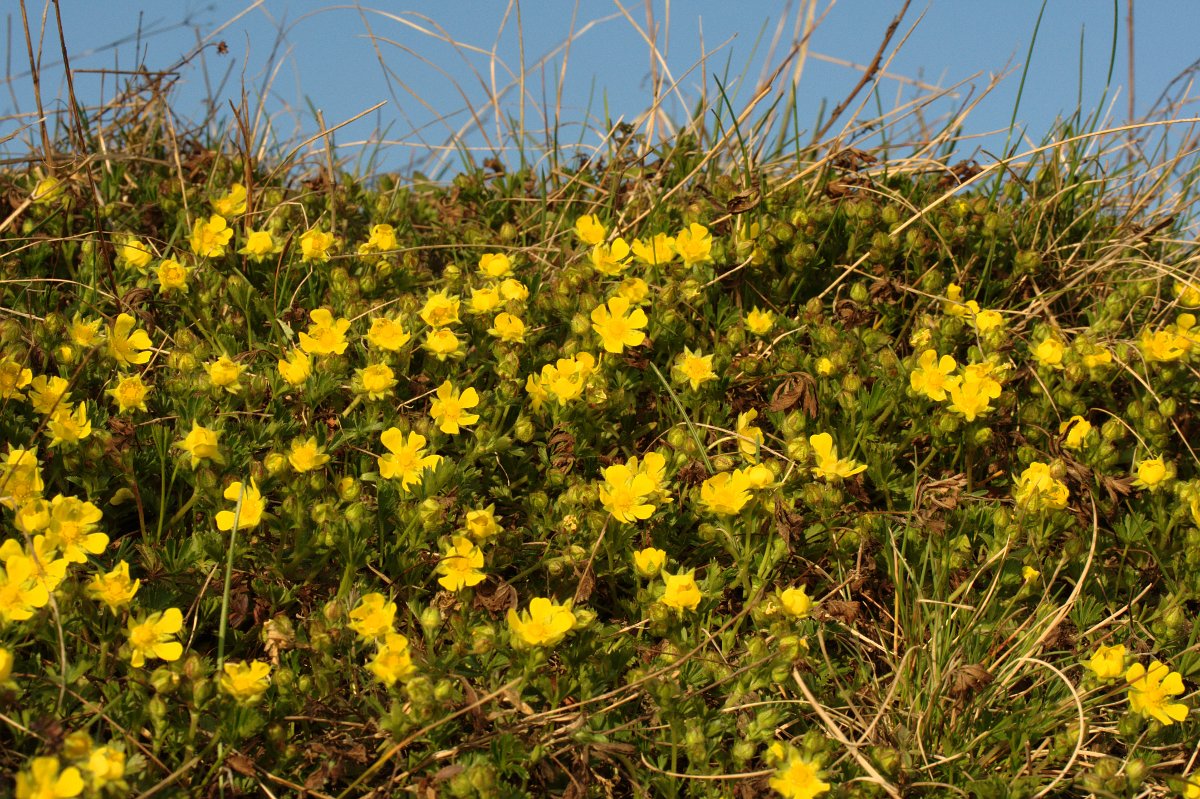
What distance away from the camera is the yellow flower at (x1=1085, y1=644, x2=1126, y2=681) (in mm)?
2551

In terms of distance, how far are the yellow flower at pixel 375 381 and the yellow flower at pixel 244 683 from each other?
922 millimetres

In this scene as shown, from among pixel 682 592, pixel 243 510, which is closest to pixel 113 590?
pixel 243 510

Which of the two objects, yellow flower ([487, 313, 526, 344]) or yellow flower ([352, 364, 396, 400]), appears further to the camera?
yellow flower ([487, 313, 526, 344])

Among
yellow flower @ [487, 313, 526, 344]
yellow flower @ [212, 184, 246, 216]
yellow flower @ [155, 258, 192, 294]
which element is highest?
yellow flower @ [212, 184, 246, 216]

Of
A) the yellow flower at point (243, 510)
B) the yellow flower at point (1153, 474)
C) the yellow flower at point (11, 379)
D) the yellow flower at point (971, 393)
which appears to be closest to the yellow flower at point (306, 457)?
the yellow flower at point (243, 510)

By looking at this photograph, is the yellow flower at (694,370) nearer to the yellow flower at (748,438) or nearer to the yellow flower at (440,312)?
the yellow flower at (748,438)

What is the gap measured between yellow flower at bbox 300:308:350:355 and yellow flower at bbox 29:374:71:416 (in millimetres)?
590

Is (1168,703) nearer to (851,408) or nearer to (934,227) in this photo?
(851,408)

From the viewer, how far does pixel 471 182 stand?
4.61 meters

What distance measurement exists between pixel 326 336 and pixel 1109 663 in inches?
81.8

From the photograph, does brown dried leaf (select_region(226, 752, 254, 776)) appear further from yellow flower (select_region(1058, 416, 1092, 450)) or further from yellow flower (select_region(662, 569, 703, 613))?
yellow flower (select_region(1058, 416, 1092, 450))

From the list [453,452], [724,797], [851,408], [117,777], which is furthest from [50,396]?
[851,408]

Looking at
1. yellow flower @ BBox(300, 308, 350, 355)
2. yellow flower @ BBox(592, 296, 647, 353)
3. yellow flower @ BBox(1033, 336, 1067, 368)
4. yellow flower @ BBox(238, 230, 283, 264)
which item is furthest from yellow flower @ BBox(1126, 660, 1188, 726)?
yellow flower @ BBox(238, 230, 283, 264)

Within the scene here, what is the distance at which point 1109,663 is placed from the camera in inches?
101
